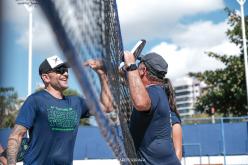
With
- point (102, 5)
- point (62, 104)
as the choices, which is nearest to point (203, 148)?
point (62, 104)

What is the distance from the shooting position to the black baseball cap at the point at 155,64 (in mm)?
3180

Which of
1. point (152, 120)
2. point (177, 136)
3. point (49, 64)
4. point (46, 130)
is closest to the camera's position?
point (152, 120)

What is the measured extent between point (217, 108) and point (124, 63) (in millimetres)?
22308

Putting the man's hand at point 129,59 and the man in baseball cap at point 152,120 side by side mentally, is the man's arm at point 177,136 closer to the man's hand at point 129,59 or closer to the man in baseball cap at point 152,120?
the man in baseball cap at point 152,120

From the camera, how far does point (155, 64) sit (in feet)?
10.4

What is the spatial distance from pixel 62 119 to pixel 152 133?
0.86m

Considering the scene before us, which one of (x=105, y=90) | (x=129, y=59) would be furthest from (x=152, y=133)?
(x=105, y=90)

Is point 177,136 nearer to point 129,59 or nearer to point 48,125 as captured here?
point 48,125

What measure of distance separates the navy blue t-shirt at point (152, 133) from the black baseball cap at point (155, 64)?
0.42 feet

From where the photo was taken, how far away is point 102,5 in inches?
95.0

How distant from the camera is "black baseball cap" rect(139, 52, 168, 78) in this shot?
10.4ft

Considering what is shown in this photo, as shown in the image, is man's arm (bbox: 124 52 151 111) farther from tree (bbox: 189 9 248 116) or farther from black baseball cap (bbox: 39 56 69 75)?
tree (bbox: 189 9 248 116)

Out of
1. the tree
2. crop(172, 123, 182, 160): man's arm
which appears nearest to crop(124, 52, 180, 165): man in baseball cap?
crop(172, 123, 182, 160): man's arm

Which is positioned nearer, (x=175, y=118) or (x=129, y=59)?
(x=129, y=59)
